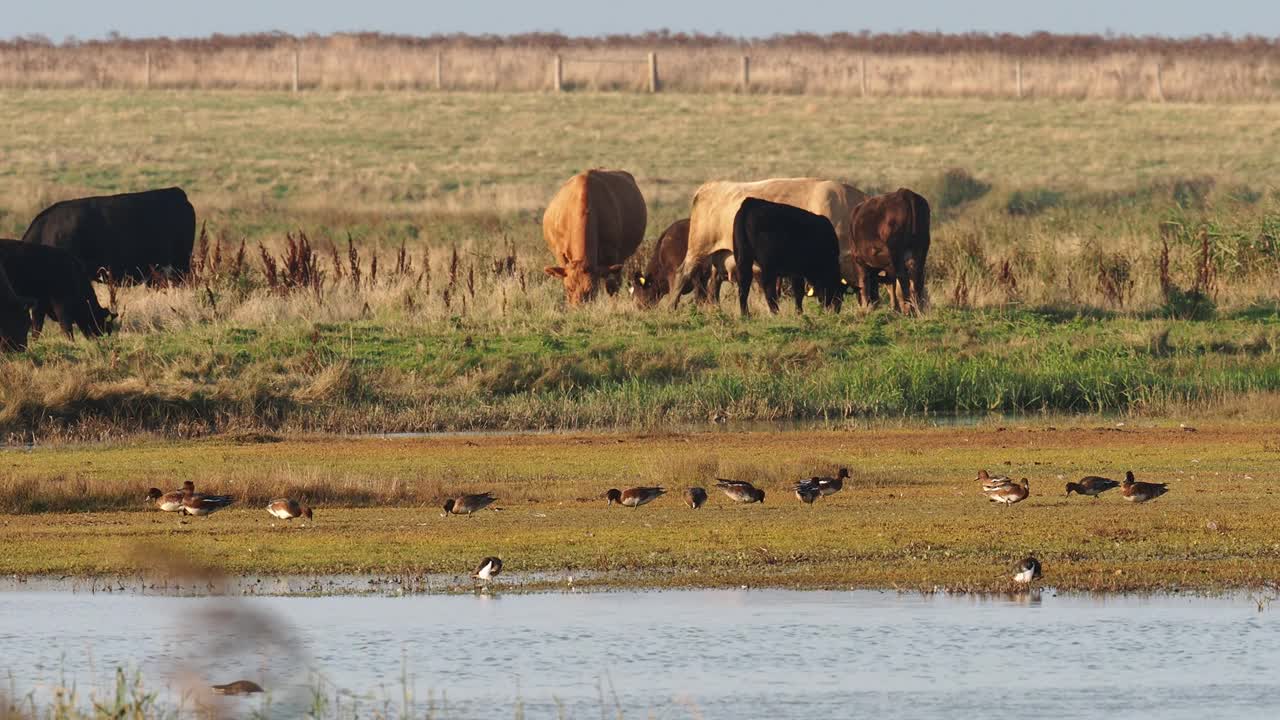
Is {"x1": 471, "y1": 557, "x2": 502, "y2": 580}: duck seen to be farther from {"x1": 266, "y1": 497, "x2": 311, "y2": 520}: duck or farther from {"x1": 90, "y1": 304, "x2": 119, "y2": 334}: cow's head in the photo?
{"x1": 90, "y1": 304, "x2": 119, "y2": 334}: cow's head

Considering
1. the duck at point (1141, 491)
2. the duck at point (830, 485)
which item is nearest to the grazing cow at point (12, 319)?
the duck at point (830, 485)

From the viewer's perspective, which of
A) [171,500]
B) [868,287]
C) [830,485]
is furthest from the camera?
[868,287]

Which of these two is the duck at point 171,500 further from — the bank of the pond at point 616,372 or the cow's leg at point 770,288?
the cow's leg at point 770,288

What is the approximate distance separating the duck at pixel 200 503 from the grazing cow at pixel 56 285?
1095cm

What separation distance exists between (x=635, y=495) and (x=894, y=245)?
13.0 meters

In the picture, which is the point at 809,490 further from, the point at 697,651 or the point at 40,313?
the point at 40,313

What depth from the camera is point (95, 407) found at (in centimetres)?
2420

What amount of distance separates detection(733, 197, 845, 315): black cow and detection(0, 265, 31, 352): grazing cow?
8.81m

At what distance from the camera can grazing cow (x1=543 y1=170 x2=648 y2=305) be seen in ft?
104

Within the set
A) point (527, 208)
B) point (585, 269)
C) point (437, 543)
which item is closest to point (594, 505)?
point (437, 543)

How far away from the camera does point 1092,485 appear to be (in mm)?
17719

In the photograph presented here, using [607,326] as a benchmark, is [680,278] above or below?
above

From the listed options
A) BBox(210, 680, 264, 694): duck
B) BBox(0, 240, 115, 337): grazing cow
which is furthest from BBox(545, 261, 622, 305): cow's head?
BBox(210, 680, 264, 694): duck

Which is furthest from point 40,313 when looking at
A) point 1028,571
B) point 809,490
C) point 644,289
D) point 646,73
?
point 646,73
